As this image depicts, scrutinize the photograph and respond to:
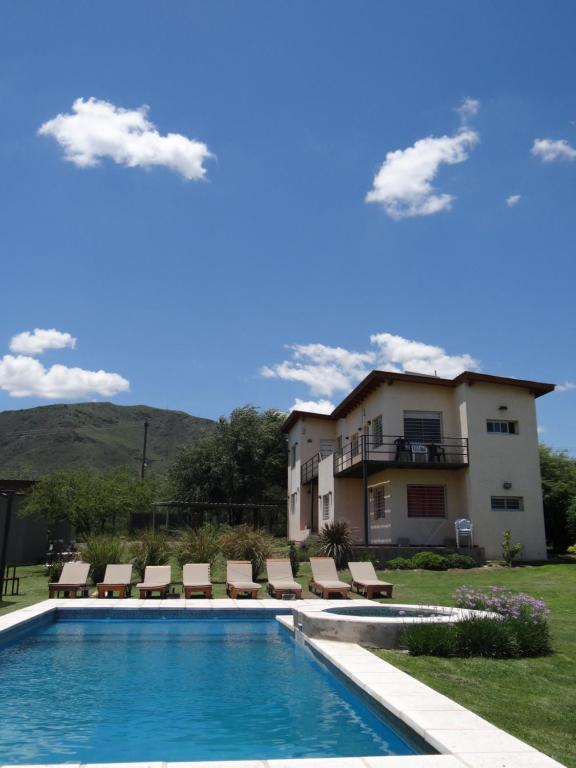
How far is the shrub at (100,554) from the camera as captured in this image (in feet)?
53.7

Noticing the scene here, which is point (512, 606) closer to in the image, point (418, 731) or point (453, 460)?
point (418, 731)

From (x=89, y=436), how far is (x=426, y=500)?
302ft

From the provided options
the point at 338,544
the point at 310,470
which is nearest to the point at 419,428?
the point at 338,544

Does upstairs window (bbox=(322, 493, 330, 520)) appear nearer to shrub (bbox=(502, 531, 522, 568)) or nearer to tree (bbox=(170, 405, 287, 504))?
shrub (bbox=(502, 531, 522, 568))

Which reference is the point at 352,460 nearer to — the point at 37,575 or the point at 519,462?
the point at 519,462

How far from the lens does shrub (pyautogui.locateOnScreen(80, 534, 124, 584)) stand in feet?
53.7

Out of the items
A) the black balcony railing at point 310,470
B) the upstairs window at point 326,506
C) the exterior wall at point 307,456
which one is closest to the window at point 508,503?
the upstairs window at point 326,506

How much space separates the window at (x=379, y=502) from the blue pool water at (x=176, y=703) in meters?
14.1

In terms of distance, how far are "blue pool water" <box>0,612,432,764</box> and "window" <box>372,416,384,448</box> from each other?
45.7ft

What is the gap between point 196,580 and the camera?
14.5 m

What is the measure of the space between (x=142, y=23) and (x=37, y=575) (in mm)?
15134

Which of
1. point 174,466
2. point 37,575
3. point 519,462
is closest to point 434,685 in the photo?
point 37,575

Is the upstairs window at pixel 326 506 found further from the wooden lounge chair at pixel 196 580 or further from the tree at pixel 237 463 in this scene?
the wooden lounge chair at pixel 196 580

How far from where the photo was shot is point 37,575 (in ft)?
62.8
